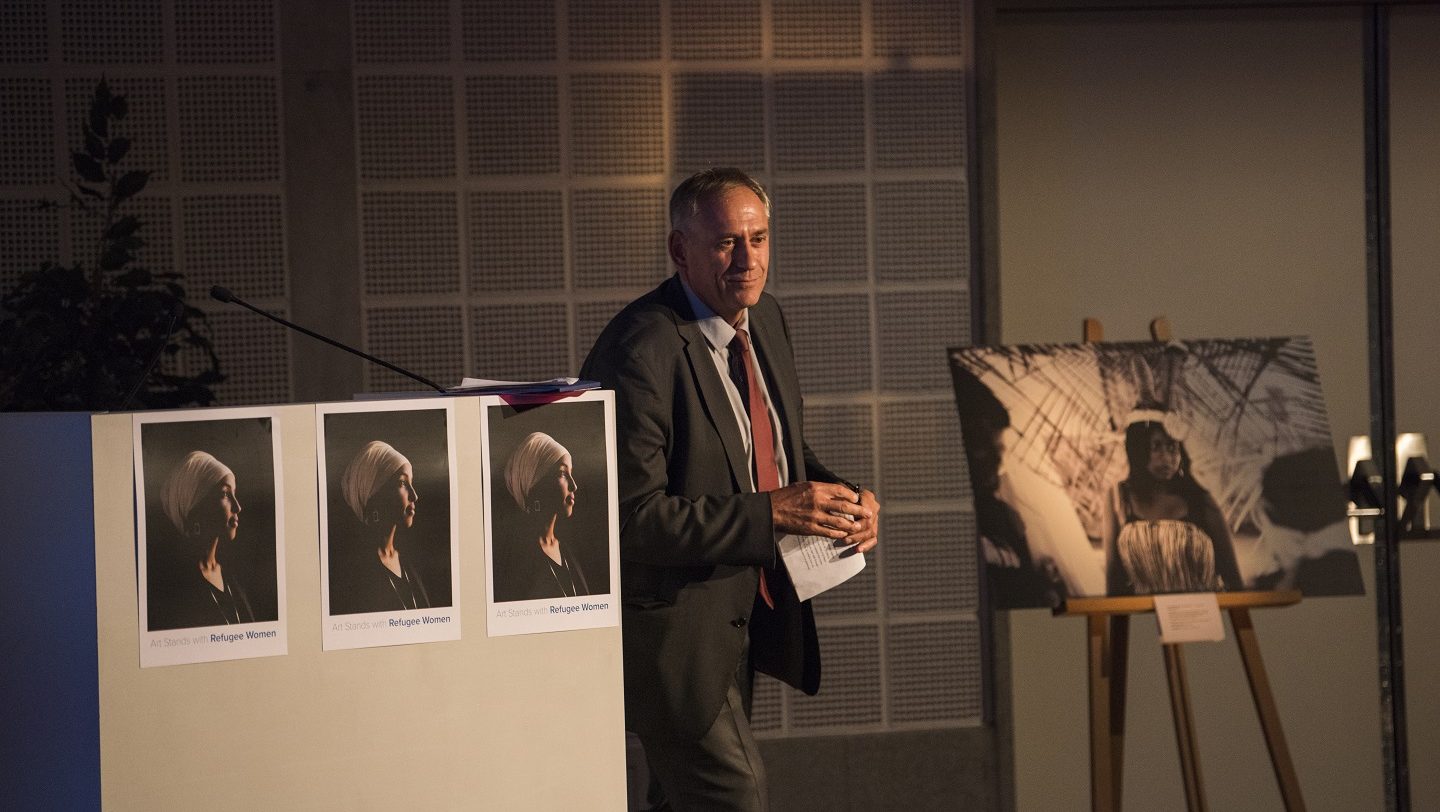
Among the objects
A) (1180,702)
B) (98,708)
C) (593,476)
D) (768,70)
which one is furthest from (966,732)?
(98,708)

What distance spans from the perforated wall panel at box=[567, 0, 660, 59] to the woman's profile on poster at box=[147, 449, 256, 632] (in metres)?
2.57

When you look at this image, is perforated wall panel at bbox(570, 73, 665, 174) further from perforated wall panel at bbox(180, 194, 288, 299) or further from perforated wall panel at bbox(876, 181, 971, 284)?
perforated wall panel at bbox(180, 194, 288, 299)

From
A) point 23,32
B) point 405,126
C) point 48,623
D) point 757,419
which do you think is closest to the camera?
point 48,623

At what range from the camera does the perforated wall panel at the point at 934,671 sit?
12.9 ft

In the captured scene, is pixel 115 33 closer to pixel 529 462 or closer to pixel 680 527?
pixel 680 527

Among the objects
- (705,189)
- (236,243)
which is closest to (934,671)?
(705,189)

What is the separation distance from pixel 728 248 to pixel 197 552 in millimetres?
1387

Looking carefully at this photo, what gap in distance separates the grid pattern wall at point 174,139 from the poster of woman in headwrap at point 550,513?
237cm

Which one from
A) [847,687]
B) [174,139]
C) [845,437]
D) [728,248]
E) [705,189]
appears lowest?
[847,687]

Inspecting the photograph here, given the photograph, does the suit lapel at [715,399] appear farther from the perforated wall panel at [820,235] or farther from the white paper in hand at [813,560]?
the perforated wall panel at [820,235]

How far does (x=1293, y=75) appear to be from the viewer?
13.1ft

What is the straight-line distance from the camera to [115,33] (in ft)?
12.0

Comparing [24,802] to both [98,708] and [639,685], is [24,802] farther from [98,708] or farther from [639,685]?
[639,685]

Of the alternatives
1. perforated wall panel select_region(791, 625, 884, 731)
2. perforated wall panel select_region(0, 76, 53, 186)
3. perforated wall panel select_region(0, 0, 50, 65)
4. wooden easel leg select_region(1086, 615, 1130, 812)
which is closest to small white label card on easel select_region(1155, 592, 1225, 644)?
wooden easel leg select_region(1086, 615, 1130, 812)
